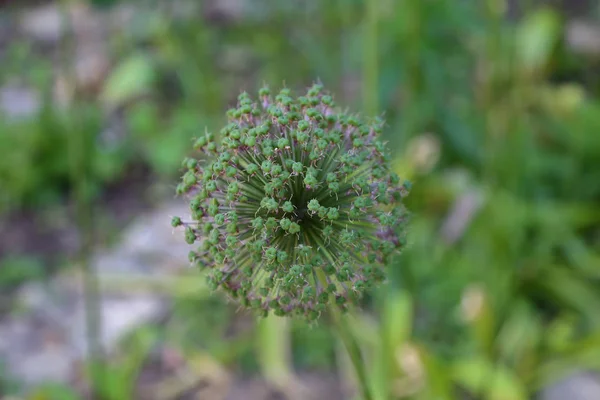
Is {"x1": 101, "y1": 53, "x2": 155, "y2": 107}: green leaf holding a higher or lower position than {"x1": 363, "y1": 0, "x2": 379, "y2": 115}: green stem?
higher

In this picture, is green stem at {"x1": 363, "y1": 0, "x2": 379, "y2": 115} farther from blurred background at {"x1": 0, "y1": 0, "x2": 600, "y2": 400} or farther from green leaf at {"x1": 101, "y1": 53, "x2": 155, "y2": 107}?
green leaf at {"x1": 101, "y1": 53, "x2": 155, "y2": 107}

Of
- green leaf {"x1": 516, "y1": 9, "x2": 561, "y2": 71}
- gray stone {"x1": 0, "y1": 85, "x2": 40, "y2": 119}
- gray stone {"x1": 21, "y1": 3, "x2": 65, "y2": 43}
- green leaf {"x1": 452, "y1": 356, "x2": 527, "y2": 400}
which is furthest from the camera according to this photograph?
gray stone {"x1": 21, "y1": 3, "x2": 65, "y2": 43}

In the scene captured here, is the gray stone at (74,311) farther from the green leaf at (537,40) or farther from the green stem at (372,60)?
the green leaf at (537,40)

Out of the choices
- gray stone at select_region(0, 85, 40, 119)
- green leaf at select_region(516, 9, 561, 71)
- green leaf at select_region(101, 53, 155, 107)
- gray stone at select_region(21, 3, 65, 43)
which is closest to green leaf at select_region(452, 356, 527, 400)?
green leaf at select_region(516, 9, 561, 71)

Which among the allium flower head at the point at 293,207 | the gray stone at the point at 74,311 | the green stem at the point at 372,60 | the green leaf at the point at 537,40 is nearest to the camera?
the allium flower head at the point at 293,207

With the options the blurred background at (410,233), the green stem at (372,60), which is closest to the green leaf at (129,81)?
the blurred background at (410,233)

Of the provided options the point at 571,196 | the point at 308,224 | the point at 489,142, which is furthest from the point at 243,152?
the point at 571,196

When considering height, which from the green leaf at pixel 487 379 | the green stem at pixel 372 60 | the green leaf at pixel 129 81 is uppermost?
the green leaf at pixel 129 81

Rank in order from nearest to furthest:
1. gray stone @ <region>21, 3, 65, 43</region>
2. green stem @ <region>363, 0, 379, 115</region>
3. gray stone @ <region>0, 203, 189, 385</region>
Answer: green stem @ <region>363, 0, 379, 115</region> < gray stone @ <region>0, 203, 189, 385</region> < gray stone @ <region>21, 3, 65, 43</region>
